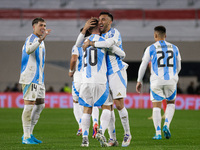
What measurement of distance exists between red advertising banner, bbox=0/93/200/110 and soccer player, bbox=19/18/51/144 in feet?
48.9

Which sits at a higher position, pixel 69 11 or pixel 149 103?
pixel 69 11

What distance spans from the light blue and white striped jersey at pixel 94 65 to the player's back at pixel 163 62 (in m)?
2.07

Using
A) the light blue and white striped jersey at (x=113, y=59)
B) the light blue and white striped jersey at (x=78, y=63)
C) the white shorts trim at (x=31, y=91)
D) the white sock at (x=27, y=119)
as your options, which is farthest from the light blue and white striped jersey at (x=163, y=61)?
the white sock at (x=27, y=119)

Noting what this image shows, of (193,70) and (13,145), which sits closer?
(13,145)

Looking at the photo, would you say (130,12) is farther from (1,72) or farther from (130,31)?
(1,72)

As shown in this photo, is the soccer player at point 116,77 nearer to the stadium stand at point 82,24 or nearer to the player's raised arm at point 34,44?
the player's raised arm at point 34,44

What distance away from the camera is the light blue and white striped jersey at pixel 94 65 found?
6703 mm

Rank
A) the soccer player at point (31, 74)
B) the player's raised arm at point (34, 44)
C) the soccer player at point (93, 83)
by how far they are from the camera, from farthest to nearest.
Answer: the soccer player at point (31, 74) < the player's raised arm at point (34, 44) < the soccer player at point (93, 83)

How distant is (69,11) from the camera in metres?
30.7

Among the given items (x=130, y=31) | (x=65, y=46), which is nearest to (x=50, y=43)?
(x=65, y=46)

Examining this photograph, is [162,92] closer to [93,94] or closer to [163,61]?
[163,61]

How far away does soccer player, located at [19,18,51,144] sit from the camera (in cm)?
743

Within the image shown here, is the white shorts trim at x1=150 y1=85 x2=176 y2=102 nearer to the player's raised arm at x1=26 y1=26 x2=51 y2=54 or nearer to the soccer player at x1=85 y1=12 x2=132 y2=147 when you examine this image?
the soccer player at x1=85 y1=12 x2=132 y2=147

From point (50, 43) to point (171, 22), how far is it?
28.5 ft
